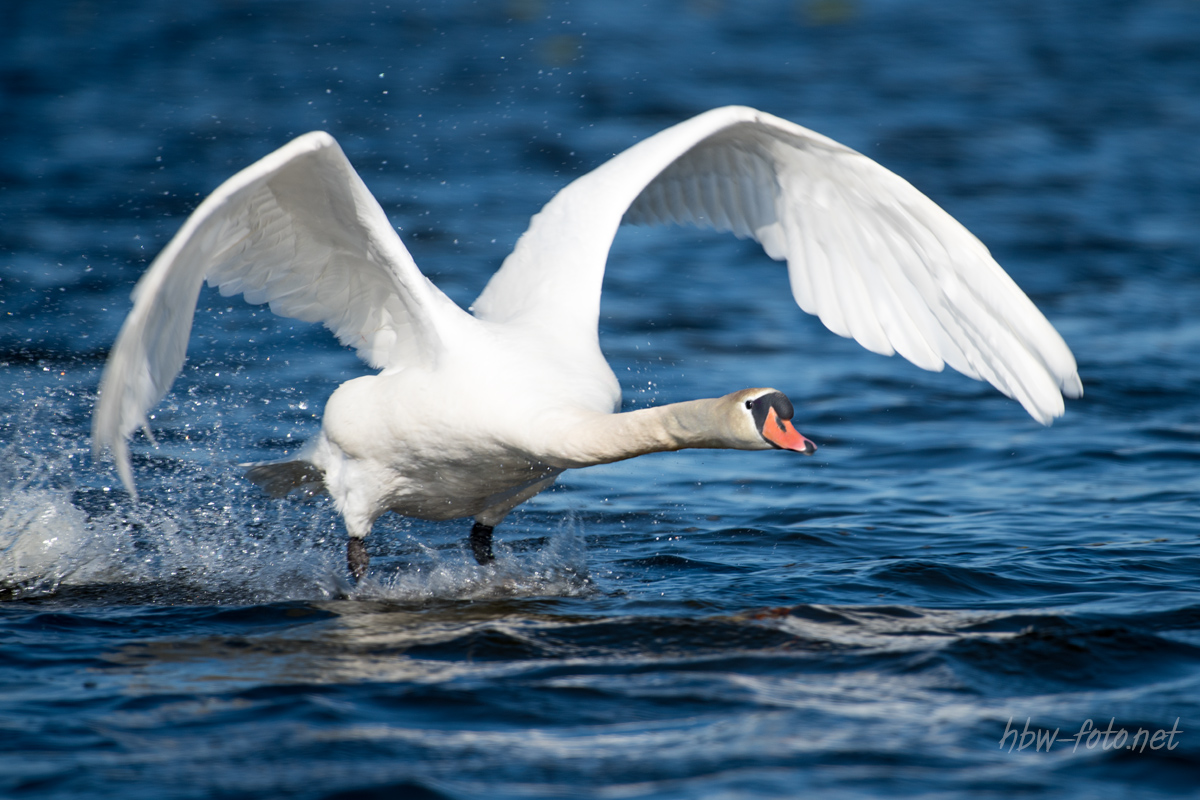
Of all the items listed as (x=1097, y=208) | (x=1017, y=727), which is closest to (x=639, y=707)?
(x=1017, y=727)

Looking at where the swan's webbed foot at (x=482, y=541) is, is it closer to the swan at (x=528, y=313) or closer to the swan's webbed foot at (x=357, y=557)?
the swan at (x=528, y=313)

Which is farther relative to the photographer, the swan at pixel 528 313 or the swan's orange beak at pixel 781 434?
the swan at pixel 528 313

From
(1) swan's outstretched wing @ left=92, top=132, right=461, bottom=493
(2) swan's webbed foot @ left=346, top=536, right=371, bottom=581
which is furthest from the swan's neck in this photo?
(2) swan's webbed foot @ left=346, top=536, right=371, bottom=581

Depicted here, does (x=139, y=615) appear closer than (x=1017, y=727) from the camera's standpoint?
No

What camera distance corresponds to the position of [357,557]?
675 centimetres

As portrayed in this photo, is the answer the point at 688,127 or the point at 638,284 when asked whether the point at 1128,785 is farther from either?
the point at 638,284

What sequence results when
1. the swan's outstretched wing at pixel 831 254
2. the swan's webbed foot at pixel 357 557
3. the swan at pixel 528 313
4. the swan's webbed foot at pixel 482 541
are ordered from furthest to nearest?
1. the swan's webbed foot at pixel 482 541
2. the swan's webbed foot at pixel 357 557
3. the swan's outstretched wing at pixel 831 254
4. the swan at pixel 528 313

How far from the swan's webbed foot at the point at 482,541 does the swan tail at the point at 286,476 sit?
83 centimetres

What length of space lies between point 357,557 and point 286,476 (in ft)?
2.15

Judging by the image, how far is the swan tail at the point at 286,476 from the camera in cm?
698

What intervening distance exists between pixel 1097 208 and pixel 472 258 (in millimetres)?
7263

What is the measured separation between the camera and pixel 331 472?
6.65m

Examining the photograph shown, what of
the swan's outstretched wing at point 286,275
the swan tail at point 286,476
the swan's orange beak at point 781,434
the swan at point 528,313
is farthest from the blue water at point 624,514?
the swan's outstretched wing at point 286,275

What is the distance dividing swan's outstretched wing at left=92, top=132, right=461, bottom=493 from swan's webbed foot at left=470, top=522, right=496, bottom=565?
41.6 inches
